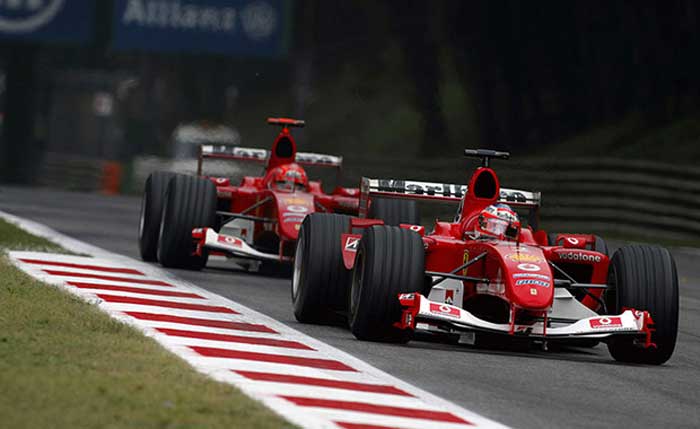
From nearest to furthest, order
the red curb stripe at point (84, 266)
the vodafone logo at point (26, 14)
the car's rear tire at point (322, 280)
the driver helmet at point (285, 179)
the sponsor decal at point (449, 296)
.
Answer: the sponsor decal at point (449, 296) → the car's rear tire at point (322, 280) → the red curb stripe at point (84, 266) → the driver helmet at point (285, 179) → the vodafone logo at point (26, 14)

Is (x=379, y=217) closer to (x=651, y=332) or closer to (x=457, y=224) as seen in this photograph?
(x=457, y=224)

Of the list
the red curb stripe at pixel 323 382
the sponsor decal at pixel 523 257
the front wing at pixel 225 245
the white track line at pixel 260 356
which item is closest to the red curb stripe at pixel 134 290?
the white track line at pixel 260 356

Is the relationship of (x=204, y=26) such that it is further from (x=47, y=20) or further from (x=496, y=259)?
(x=496, y=259)

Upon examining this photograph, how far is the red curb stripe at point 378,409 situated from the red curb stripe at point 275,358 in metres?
1.35

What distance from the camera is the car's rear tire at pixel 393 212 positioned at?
17.9 m

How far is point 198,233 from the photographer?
1700 centimetres

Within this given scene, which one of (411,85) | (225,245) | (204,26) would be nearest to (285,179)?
(225,245)

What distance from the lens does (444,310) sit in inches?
447

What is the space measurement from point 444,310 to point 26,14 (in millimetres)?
33416

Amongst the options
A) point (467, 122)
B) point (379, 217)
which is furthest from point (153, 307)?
point (467, 122)

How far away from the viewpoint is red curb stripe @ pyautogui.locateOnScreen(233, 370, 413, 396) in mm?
9219

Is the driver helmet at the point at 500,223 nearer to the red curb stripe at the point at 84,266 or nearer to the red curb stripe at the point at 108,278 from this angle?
the red curb stripe at the point at 108,278

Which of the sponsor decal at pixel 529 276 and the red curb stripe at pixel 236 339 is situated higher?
the sponsor decal at pixel 529 276

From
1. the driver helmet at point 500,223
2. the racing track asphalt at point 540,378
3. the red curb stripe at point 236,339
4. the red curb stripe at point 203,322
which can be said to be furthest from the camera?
the driver helmet at point 500,223
